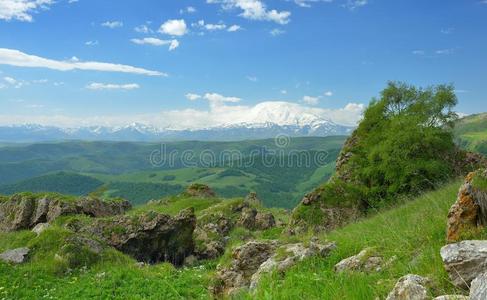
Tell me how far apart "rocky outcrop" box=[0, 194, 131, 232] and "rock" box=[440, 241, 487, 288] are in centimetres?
3434

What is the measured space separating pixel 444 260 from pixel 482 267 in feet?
1.73

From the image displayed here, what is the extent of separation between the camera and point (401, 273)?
28.5ft

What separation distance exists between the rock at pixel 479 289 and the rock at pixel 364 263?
12.8ft

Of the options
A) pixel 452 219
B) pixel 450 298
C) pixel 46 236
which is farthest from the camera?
pixel 46 236

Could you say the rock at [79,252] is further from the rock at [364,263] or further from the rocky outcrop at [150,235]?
the rock at [364,263]

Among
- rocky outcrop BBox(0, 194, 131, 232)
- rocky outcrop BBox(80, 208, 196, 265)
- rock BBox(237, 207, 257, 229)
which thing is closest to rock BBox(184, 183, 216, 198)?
rock BBox(237, 207, 257, 229)

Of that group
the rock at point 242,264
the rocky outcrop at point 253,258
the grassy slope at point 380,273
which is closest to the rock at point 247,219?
the rocky outcrop at point 253,258

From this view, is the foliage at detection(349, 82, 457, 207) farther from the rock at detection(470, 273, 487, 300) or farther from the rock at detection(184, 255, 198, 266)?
the rock at detection(470, 273, 487, 300)

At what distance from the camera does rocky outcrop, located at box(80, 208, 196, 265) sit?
32344 mm

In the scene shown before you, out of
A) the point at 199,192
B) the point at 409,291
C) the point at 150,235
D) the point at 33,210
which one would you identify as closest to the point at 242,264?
the point at 409,291

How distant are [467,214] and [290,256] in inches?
173

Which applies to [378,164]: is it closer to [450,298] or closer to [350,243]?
[350,243]

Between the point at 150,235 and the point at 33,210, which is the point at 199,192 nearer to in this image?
the point at 33,210

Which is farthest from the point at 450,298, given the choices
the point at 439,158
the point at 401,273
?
the point at 439,158
